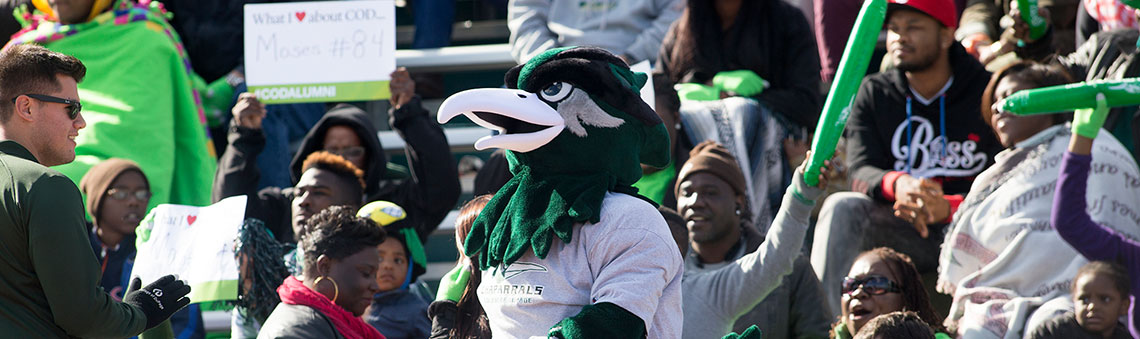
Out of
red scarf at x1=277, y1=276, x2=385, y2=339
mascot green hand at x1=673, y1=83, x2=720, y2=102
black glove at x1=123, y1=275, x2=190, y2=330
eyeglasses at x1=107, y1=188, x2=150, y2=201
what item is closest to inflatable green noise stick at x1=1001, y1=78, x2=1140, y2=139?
mascot green hand at x1=673, y1=83, x2=720, y2=102

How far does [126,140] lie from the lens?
258 inches

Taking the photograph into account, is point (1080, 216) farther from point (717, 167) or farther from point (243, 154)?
point (243, 154)

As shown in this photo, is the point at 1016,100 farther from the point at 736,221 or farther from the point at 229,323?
the point at 229,323

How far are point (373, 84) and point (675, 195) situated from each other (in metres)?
1.46

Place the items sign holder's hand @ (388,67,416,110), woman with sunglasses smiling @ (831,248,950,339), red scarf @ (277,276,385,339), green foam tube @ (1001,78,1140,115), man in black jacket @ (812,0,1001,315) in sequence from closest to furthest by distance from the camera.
Result: green foam tube @ (1001,78,1140,115) < red scarf @ (277,276,385,339) < woman with sunglasses smiling @ (831,248,950,339) < man in black jacket @ (812,0,1001,315) < sign holder's hand @ (388,67,416,110)

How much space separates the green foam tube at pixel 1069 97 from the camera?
418 centimetres

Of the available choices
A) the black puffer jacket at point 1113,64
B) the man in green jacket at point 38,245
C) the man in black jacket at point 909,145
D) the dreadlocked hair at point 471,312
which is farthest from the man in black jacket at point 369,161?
the black puffer jacket at point 1113,64

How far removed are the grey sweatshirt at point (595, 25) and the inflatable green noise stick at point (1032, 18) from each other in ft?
5.01

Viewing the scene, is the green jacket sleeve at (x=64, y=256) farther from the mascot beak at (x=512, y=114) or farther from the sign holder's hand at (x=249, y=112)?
the sign holder's hand at (x=249, y=112)

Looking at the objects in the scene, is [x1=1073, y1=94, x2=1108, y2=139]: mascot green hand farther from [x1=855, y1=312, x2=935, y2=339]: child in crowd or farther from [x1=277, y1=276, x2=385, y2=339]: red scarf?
[x1=277, y1=276, x2=385, y2=339]: red scarf

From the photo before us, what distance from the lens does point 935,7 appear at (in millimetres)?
5793

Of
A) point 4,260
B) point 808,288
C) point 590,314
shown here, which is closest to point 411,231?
point 808,288

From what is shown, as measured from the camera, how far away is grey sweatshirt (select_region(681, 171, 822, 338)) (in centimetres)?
429

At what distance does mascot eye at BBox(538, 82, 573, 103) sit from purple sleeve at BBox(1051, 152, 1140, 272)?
6.98ft
